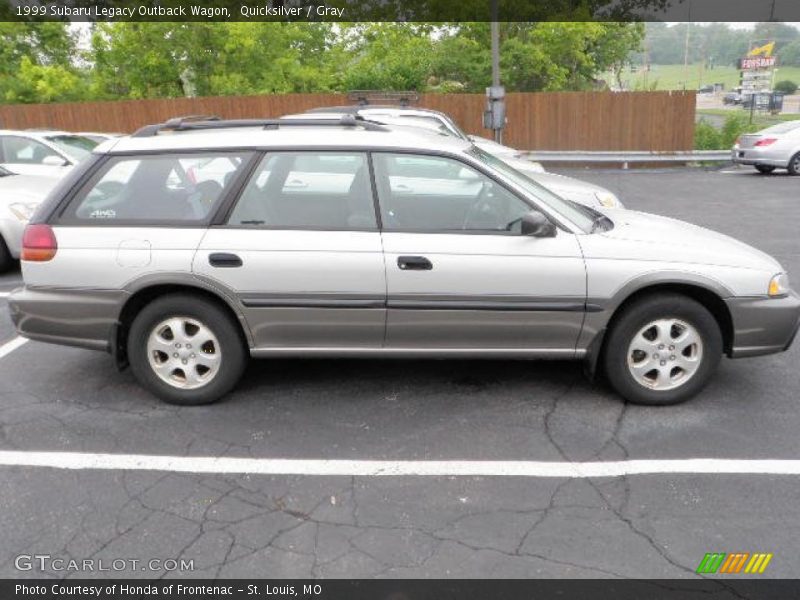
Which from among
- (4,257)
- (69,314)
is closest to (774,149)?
(4,257)

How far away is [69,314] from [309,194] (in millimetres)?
1585

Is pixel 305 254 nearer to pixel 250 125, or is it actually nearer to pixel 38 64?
pixel 250 125

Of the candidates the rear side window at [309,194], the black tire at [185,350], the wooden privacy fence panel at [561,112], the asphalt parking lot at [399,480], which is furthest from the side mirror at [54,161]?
the wooden privacy fence panel at [561,112]

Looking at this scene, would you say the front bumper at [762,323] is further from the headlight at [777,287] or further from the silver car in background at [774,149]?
the silver car in background at [774,149]

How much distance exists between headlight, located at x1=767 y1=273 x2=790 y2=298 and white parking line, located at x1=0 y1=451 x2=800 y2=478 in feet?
3.22

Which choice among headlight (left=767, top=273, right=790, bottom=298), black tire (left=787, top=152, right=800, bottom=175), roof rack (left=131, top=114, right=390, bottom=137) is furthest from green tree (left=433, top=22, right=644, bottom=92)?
headlight (left=767, top=273, right=790, bottom=298)

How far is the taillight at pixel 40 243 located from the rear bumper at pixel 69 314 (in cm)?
20

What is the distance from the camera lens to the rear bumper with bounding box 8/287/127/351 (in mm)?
3766

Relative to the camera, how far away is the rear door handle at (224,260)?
12.0 feet

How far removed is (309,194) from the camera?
3820mm

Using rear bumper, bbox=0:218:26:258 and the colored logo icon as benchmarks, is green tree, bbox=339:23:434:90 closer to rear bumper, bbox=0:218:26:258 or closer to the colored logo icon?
rear bumper, bbox=0:218:26:258

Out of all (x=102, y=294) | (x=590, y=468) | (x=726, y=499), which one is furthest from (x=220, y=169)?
(x=726, y=499)
